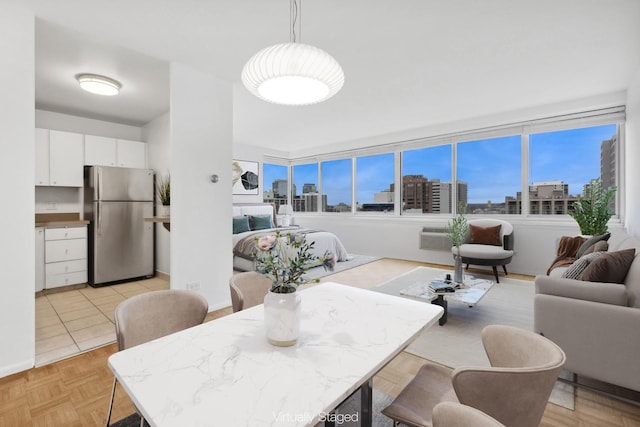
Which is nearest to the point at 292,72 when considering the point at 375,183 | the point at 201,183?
the point at 201,183

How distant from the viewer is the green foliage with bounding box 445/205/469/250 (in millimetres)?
3860

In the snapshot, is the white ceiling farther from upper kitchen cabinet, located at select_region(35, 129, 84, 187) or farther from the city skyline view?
the city skyline view

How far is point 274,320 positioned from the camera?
1.05m

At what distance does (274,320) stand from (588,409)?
202 centimetres

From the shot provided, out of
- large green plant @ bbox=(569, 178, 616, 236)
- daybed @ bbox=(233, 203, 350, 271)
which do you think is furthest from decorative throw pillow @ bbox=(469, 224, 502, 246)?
daybed @ bbox=(233, 203, 350, 271)

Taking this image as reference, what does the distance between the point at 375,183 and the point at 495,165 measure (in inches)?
96.1

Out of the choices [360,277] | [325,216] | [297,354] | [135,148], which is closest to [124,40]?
[135,148]

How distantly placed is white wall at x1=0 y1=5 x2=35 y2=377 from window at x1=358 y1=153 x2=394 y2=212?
19.0ft

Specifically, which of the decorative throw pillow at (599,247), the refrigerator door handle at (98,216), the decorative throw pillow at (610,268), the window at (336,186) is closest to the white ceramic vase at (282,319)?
the decorative throw pillow at (610,268)

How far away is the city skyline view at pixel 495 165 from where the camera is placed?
459 cm

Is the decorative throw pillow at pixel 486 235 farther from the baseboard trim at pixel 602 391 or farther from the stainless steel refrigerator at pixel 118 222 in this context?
the stainless steel refrigerator at pixel 118 222

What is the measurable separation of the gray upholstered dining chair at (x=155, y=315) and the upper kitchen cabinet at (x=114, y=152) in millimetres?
3983

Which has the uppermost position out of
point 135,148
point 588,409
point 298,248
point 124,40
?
point 124,40

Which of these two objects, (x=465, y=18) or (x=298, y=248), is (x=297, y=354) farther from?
(x=465, y=18)
